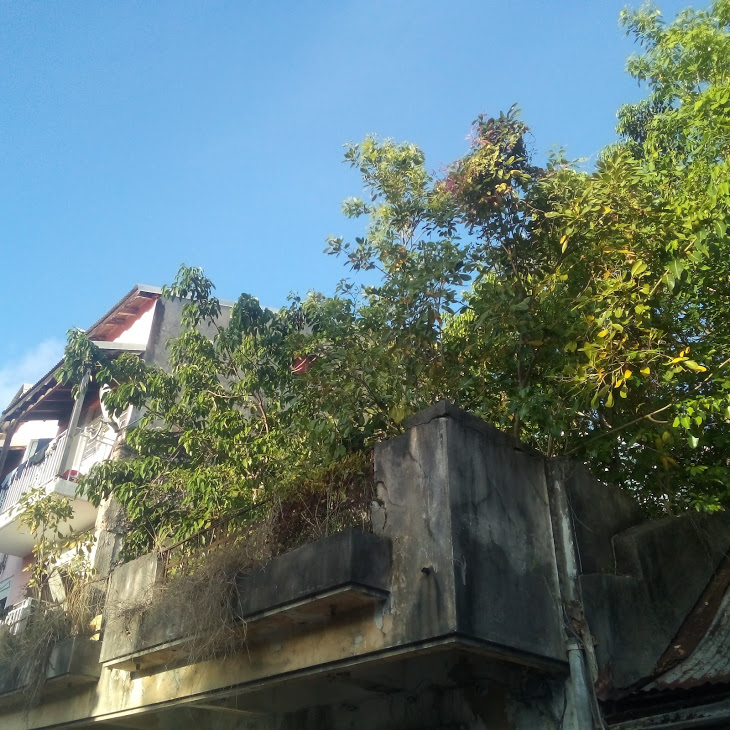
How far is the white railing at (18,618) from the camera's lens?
372 inches

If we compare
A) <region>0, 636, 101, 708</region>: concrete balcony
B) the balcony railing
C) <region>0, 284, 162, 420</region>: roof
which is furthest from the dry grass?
<region>0, 284, 162, 420</region>: roof

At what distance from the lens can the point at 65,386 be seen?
15.5 meters

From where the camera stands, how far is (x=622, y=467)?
26.3ft

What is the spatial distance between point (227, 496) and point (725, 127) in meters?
6.59

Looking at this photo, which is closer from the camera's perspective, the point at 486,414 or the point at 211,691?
the point at 211,691

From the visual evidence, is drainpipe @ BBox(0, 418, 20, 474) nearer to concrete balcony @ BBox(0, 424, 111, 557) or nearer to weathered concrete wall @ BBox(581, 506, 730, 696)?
concrete balcony @ BBox(0, 424, 111, 557)

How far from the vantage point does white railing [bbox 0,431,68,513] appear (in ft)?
45.3

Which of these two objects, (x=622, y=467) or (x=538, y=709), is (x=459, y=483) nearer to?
(x=538, y=709)

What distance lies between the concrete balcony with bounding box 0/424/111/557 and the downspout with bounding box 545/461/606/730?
857 centimetres

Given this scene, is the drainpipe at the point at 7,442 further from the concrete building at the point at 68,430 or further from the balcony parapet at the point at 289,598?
the balcony parapet at the point at 289,598

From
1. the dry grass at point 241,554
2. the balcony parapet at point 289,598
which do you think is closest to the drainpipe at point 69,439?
the balcony parapet at point 289,598

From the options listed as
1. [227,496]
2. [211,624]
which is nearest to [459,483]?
[211,624]

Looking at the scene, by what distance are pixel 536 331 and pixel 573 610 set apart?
247 cm

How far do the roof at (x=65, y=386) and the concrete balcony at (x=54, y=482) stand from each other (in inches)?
46.8
